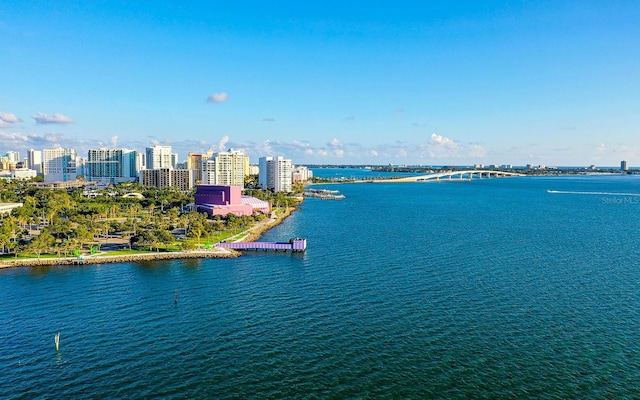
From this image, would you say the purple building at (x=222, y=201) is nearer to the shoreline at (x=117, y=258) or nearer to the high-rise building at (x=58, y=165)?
the shoreline at (x=117, y=258)

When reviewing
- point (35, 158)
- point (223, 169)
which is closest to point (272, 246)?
point (223, 169)

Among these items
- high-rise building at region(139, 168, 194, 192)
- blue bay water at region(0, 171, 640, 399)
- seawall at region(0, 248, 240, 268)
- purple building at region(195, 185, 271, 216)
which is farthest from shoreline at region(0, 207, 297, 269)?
high-rise building at region(139, 168, 194, 192)

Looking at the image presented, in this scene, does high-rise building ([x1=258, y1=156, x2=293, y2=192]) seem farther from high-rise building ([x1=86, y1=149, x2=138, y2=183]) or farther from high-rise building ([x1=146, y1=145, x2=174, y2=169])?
high-rise building ([x1=86, y1=149, x2=138, y2=183])

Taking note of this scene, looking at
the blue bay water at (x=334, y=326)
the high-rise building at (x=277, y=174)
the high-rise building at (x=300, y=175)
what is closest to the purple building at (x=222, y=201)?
the blue bay water at (x=334, y=326)

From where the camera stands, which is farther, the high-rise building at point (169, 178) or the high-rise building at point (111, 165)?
the high-rise building at point (111, 165)

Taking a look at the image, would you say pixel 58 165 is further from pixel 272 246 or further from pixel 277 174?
pixel 272 246
